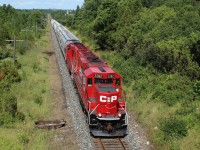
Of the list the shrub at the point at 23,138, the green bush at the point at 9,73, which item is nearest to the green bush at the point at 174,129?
the shrub at the point at 23,138

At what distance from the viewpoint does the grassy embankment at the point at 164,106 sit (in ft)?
55.0

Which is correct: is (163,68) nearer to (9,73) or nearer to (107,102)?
(107,102)

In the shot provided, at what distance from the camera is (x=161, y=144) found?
1652cm

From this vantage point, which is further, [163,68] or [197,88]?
[163,68]

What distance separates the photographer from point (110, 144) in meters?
16.6

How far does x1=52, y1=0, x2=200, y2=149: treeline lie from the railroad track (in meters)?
1.95

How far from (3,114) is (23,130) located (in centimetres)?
228

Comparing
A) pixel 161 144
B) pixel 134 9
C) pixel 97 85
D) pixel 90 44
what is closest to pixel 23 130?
pixel 97 85

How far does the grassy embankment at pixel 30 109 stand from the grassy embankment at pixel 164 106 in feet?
21.8

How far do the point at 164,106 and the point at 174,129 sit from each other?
4.55 m

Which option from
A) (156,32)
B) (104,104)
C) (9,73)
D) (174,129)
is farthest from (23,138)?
(156,32)

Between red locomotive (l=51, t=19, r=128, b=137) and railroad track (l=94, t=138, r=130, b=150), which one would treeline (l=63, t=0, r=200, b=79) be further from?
railroad track (l=94, t=138, r=130, b=150)

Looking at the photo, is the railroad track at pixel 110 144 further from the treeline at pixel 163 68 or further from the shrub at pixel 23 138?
the shrub at pixel 23 138

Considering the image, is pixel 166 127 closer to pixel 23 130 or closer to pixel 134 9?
pixel 23 130
